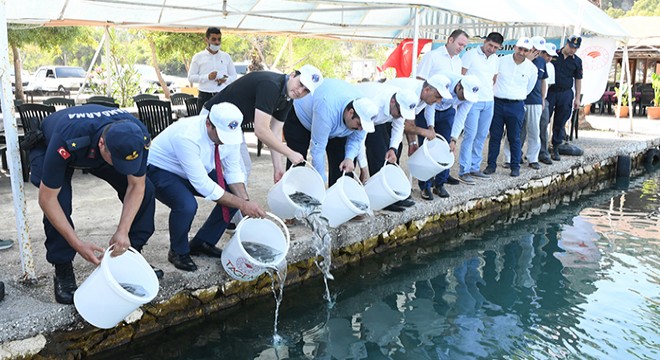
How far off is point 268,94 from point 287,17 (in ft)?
22.8

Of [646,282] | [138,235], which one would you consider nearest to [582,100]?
[646,282]

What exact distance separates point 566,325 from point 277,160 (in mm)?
2646

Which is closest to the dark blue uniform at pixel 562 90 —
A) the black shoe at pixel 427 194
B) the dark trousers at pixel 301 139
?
the black shoe at pixel 427 194

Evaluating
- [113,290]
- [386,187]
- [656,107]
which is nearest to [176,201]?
[113,290]

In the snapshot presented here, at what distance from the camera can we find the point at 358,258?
18.8ft

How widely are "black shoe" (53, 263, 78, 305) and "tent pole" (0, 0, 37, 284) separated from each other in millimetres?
308

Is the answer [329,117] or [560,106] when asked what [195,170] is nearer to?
[329,117]

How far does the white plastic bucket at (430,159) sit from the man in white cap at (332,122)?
2.80 feet

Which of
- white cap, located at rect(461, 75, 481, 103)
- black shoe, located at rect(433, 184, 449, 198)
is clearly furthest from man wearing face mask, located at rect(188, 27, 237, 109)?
white cap, located at rect(461, 75, 481, 103)

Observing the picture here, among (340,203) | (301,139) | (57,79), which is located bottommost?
(340,203)

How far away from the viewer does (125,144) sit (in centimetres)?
298

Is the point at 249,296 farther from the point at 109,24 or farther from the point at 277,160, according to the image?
the point at 109,24

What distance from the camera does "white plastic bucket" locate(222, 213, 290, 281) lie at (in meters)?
3.87

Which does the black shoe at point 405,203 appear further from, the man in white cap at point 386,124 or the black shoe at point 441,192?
the black shoe at point 441,192
